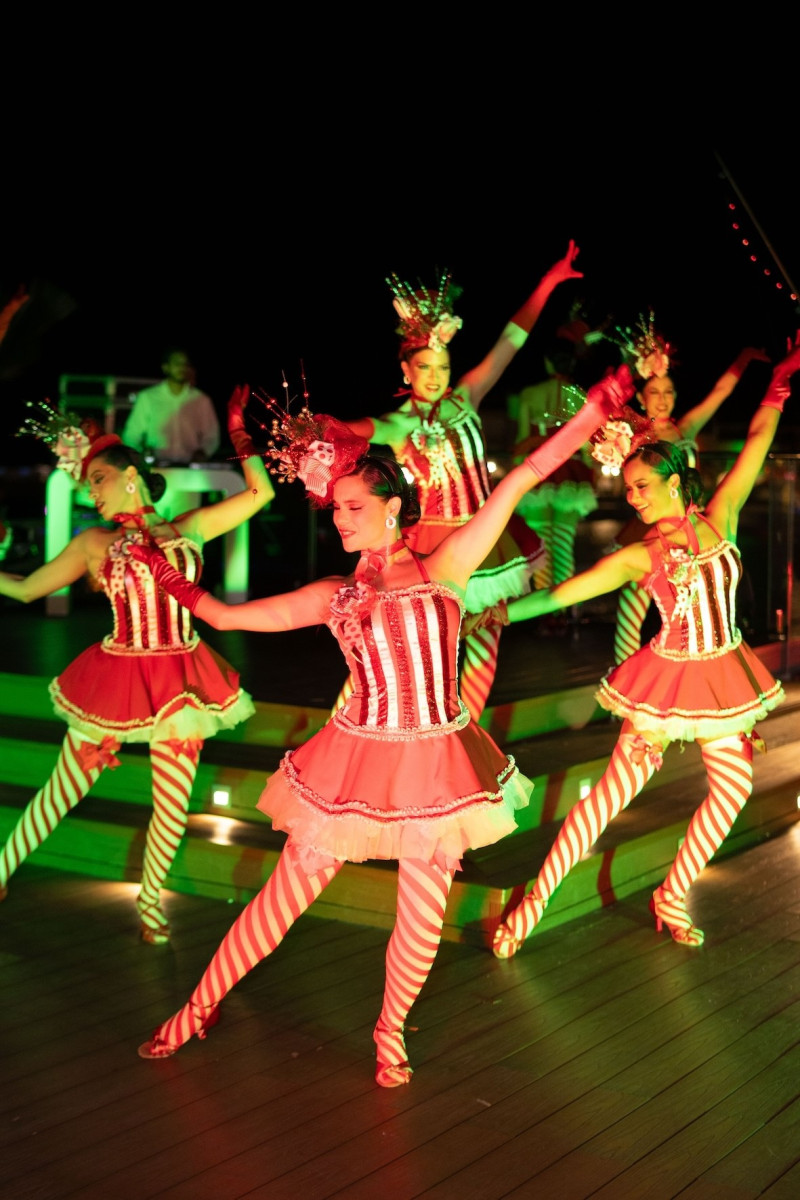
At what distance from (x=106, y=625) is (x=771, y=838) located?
4452mm

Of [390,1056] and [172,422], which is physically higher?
[172,422]

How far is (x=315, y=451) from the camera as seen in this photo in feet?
11.1

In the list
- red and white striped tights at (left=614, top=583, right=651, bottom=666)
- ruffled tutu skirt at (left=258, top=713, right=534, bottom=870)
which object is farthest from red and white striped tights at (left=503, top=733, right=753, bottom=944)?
red and white striped tights at (left=614, top=583, right=651, bottom=666)

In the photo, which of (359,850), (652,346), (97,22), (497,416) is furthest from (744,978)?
(497,416)

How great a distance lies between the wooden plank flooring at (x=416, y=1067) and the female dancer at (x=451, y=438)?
1.14 meters

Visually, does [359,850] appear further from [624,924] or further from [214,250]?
[214,250]

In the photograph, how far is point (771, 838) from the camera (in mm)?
5871

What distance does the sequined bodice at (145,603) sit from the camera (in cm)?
452

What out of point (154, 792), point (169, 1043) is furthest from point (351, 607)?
point (154, 792)

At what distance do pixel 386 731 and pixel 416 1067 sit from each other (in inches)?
35.9

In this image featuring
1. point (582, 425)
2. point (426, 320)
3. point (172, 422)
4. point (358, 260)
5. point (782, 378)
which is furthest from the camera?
point (358, 260)

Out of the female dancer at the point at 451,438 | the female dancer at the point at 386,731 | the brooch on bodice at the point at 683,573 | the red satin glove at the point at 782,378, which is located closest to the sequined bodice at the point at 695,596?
the brooch on bodice at the point at 683,573

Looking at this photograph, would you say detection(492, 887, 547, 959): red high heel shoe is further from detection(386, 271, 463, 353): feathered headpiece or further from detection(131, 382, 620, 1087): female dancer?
detection(386, 271, 463, 353): feathered headpiece

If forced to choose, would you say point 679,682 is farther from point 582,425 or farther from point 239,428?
point 239,428
